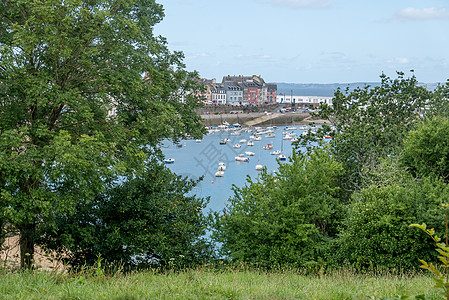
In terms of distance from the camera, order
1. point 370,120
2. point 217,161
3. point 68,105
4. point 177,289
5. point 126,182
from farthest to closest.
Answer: point 217,161
point 370,120
point 126,182
point 68,105
point 177,289

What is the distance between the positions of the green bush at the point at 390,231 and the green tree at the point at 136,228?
4.36m

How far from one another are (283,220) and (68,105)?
7.01 metres

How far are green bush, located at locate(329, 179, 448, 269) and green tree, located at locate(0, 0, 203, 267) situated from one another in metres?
5.97

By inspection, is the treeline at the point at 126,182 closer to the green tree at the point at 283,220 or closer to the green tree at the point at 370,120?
the green tree at the point at 283,220

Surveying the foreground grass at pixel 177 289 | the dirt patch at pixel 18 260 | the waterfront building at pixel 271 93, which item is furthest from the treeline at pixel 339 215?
the waterfront building at pixel 271 93

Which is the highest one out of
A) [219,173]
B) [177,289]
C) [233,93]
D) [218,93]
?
[233,93]

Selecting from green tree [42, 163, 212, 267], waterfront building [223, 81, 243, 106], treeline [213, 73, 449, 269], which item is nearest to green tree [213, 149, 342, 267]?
treeline [213, 73, 449, 269]

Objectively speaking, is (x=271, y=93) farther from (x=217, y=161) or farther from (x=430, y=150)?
(x=430, y=150)

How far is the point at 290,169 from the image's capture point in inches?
562

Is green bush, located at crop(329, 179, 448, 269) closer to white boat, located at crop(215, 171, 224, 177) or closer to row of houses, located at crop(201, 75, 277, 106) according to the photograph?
white boat, located at crop(215, 171, 224, 177)

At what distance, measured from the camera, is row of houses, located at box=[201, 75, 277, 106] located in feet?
434

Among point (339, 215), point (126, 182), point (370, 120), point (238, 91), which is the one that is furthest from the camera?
point (238, 91)

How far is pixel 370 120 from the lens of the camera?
23.9 metres

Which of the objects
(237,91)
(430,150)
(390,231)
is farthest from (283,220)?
(237,91)
